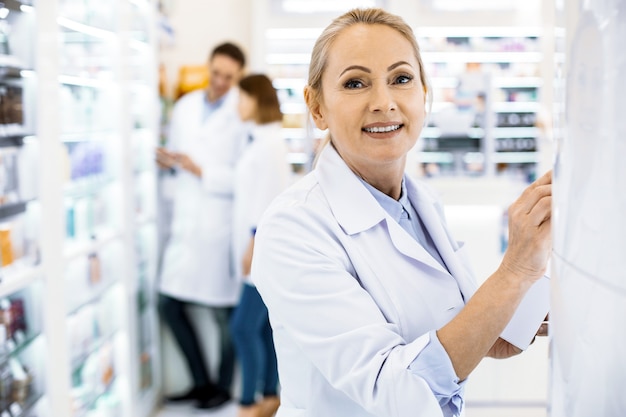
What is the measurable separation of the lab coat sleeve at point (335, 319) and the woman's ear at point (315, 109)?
0.25m

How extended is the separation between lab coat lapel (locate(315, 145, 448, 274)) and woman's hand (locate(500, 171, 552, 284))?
261 millimetres

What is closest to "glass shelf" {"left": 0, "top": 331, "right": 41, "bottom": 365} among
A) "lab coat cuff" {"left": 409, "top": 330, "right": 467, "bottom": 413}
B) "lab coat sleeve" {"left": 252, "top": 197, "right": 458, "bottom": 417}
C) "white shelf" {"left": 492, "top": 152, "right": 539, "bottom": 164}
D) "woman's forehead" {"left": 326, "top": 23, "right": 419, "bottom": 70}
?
"lab coat sleeve" {"left": 252, "top": 197, "right": 458, "bottom": 417}

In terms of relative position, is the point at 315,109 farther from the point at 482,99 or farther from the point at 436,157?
the point at 436,157

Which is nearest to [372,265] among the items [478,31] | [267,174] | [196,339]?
[267,174]

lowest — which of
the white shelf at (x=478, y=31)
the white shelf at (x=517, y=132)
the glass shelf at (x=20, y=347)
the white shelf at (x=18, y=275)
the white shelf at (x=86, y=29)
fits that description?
the glass shelf at (x=20, y=347)

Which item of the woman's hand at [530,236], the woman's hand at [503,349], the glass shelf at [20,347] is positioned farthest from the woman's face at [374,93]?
the glass shelf at [20,347]

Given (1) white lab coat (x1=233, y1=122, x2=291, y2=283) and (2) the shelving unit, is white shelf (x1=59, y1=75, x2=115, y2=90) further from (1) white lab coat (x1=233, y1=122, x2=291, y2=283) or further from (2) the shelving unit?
(2) the shelving unit

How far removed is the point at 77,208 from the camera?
3.46 metres

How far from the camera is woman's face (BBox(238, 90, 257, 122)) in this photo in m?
4.14

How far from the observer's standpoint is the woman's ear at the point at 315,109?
5.37 ft

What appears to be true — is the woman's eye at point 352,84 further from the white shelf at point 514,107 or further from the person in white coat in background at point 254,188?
the white shelf at point 514,107

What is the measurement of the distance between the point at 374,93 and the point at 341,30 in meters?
0.15

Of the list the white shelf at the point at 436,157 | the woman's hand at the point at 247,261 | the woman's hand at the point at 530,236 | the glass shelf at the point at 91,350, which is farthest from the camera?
the white shelf at the point at 436,157

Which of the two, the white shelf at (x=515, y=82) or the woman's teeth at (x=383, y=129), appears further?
the white shelf at (x=515, y=82)
